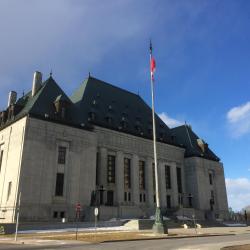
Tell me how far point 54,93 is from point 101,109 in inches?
405

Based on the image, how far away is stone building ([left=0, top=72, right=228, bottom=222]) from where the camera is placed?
44906mm

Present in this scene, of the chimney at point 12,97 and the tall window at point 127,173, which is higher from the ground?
the chimney at point 12,97

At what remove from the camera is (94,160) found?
52219 millimetres

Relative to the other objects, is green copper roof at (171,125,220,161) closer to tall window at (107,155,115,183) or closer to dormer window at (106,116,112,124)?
tall window at (107,155,115,183)

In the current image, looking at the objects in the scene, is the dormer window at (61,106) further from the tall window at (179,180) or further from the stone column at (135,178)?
the tall window at (179,180)

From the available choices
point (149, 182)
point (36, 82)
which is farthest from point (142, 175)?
point (36, 82)

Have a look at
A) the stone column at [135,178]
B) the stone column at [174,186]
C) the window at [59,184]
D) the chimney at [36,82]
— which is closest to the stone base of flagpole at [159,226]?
the window at [59,184]

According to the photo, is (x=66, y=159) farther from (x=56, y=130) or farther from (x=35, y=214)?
(x=35, y=214)

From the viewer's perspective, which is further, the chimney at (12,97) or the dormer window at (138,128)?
the dormer window at (138,128)

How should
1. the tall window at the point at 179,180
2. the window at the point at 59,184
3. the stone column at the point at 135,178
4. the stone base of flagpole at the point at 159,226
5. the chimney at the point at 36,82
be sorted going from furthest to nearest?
the tall window at the point at 179,180
the stone column at the point at 135,178
the chimney at the point at 36,82
the window at the point at 59,184
the stone base of flagpole at the point at 159,226

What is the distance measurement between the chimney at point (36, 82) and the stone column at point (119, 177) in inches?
733

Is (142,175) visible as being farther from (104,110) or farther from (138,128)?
(104,110)

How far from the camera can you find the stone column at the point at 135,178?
189ft

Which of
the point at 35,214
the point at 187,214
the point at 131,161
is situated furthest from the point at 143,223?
the point at 187,214
